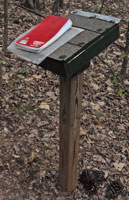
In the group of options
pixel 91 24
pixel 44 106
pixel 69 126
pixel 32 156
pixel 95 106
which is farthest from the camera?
pixel 95 106

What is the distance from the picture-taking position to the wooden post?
6.54 feet

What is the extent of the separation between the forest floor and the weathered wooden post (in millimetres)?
432

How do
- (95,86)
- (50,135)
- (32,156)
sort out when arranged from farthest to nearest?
(95,86) → (50,135) → (32,156)

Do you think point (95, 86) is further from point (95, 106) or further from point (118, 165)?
point (118, 165)

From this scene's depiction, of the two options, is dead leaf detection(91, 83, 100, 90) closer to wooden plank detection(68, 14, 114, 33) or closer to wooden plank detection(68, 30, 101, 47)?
wooden plank detection(68, 14, 114, 33)

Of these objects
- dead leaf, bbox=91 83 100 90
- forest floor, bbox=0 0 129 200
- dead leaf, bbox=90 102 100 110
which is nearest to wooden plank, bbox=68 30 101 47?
forest floor, bbox=0 0 129 200

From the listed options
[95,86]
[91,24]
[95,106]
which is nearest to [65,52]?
[91,24]

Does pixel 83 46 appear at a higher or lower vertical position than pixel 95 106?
higher

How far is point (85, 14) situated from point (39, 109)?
6.07 ft

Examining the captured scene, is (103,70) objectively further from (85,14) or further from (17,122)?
(85,14)

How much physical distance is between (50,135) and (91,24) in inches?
71.9

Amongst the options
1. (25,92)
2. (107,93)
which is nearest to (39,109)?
(25,92)

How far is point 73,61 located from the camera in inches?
64.2

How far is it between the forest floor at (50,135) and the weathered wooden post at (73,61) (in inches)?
17.0
